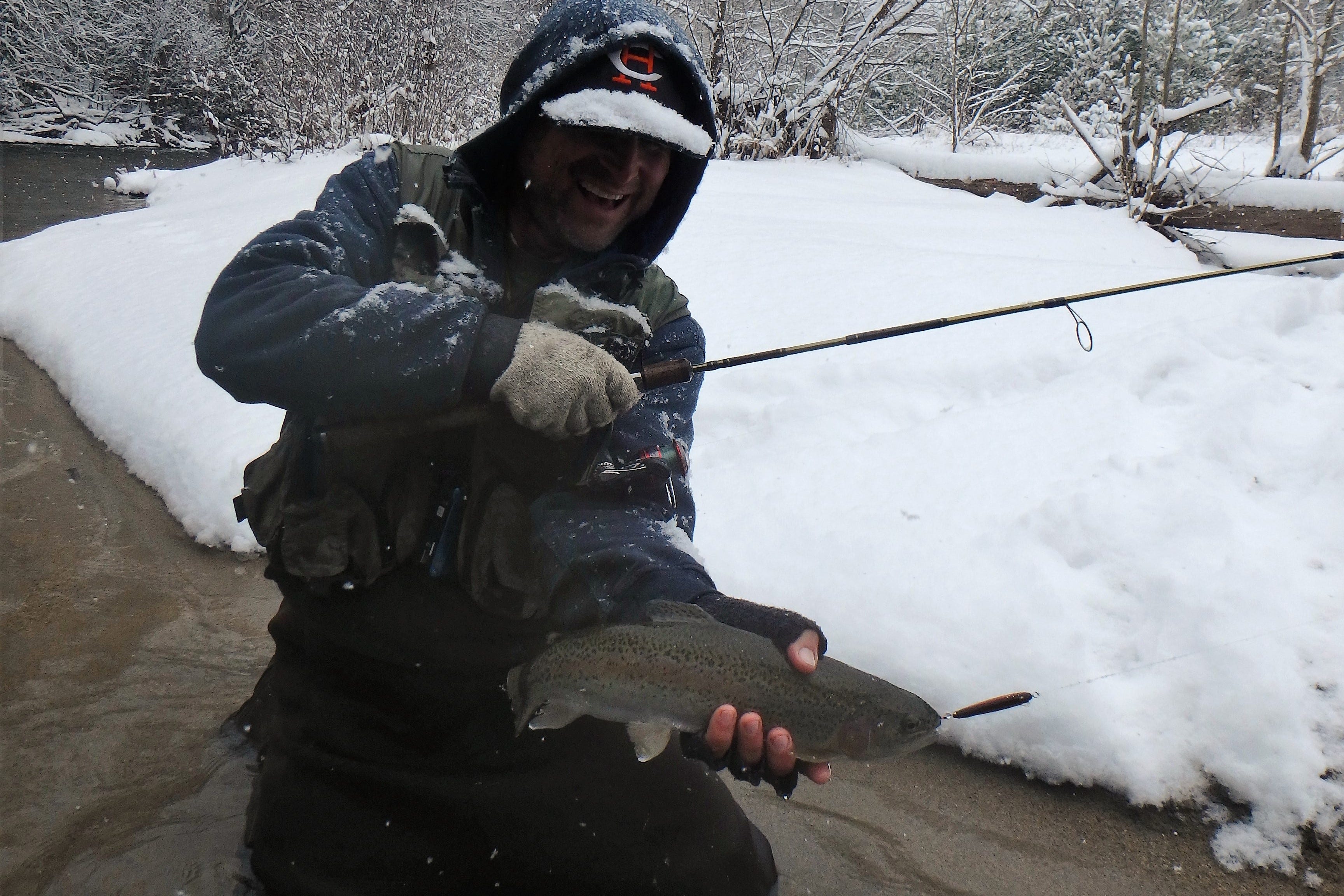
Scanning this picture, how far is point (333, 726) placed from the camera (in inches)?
81.4

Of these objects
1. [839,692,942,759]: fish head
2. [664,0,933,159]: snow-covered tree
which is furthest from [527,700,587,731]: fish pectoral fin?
[664,0,933,159]: snow-covered tree

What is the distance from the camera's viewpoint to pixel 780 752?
5.06 feet

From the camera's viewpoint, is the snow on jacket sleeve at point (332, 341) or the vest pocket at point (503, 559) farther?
the vest pocket at point (503, 559)

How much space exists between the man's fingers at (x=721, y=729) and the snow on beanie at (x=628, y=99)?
1.29 m

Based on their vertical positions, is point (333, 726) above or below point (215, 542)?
above

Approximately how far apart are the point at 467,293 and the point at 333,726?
1104 millimetres

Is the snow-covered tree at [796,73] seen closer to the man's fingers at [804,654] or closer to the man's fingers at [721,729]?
the man's fingers at [804,654]

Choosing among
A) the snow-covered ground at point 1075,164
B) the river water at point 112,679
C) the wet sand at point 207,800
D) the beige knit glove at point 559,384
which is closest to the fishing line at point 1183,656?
the wet sand at point 207,800

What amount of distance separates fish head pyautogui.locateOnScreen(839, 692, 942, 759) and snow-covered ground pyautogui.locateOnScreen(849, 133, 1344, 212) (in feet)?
20.5

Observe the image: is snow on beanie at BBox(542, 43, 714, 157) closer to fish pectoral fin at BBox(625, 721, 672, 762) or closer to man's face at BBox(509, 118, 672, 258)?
man's face at BBox(509, 118, 672, 258)

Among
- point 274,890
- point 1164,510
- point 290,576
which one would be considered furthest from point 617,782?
point 1164,510

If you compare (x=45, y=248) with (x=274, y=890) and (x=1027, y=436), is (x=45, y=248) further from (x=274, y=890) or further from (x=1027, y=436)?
(x=1027, y=436)

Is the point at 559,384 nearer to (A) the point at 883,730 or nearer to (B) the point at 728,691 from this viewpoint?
(B) the point at 728,691

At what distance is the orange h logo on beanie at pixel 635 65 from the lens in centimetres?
201
